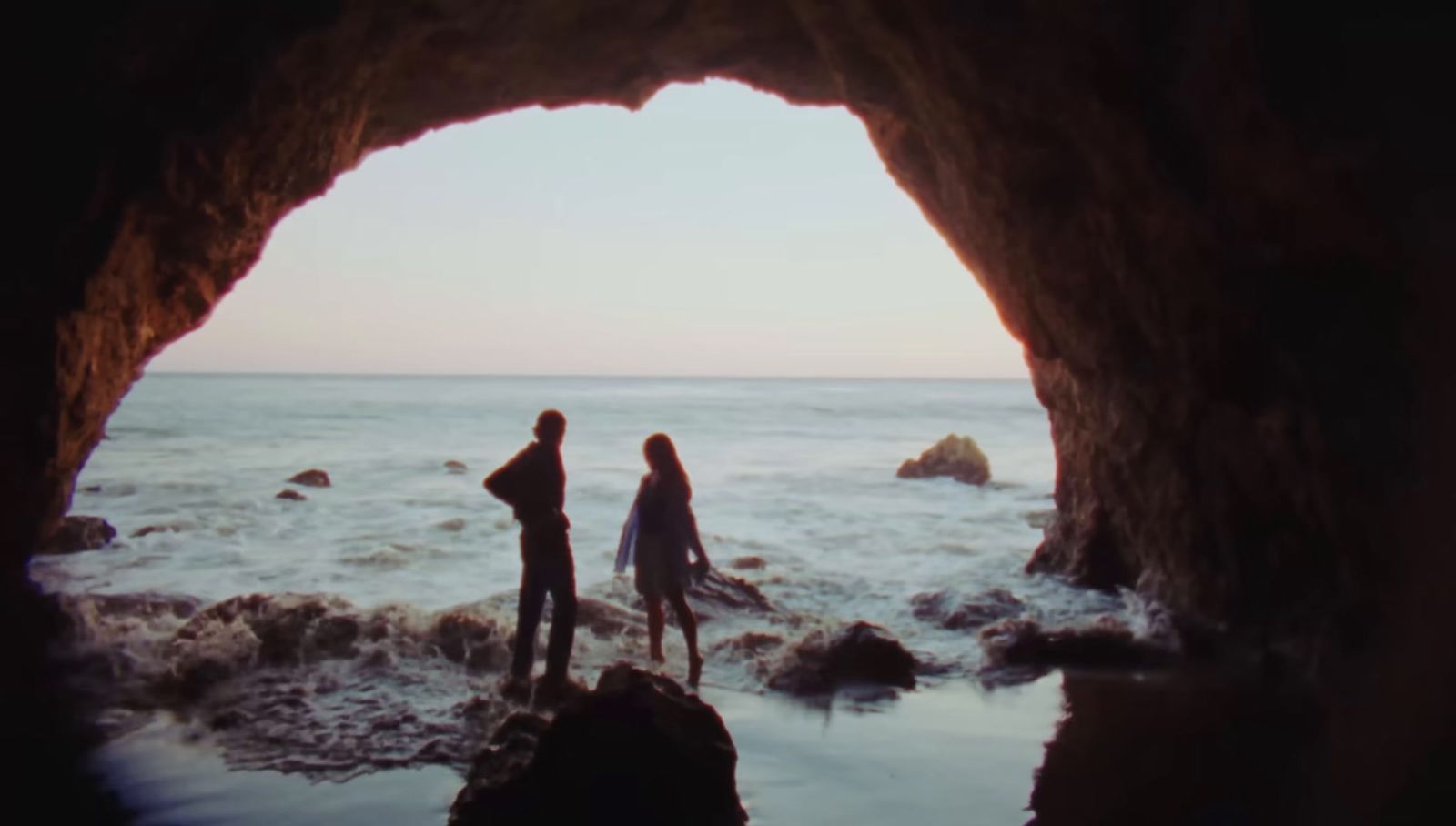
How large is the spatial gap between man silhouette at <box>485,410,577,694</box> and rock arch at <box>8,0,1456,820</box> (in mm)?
3054

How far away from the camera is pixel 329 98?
7598 mm

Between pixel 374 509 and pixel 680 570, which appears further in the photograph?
pixel 374 509

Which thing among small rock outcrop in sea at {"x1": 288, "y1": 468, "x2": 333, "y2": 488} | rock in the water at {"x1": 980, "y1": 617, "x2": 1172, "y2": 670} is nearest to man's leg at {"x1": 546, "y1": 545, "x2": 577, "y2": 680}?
rock in the water at {"x1": 980, "y1": 617, "x2": 1172, "y2": 670}

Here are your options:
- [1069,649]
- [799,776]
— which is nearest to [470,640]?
[799,776]

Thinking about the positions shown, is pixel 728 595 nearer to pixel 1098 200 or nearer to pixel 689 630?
pixel 689 630

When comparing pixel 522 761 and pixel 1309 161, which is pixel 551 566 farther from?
pixel 1309 161

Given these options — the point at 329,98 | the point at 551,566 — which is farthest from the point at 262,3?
the point at 551,566

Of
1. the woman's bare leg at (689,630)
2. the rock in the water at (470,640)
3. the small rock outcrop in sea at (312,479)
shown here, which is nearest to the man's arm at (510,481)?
the woman's bare leg at (689,630)

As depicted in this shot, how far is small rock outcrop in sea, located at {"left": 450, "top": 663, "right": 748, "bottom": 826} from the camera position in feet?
13.3

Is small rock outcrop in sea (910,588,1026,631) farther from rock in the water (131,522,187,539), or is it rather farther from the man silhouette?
rock in the water (131,522,187,539)

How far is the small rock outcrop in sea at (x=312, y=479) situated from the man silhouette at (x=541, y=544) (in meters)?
15.7

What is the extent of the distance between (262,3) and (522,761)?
17.1 feet

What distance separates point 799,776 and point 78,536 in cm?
1161

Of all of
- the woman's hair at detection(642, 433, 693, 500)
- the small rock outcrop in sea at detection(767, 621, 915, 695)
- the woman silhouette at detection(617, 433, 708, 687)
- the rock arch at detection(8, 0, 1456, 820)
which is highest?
the rock arch at detection(8, 0, 1456, 820)
